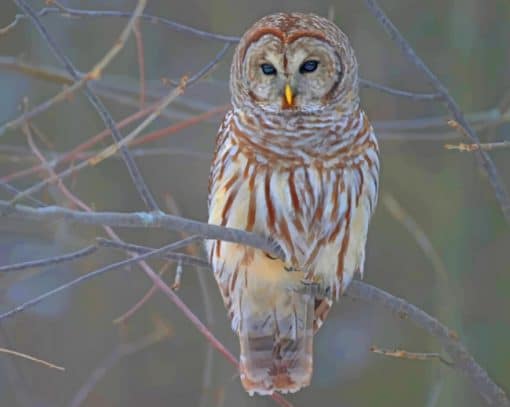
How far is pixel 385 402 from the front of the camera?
8.05m

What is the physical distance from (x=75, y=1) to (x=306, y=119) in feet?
13.3

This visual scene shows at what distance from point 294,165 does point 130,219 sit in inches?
61.5

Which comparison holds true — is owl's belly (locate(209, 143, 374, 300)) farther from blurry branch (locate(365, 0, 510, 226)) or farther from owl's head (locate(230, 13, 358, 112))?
blurry branch (locate(365, 0, 510, 226))

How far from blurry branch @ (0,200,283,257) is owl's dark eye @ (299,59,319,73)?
3.60 ft

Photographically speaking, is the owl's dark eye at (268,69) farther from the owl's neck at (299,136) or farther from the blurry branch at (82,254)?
the blurry branch at (82,254)

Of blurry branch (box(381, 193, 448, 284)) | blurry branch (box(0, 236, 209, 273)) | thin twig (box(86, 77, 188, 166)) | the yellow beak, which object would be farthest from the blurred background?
thin twig (box(86, 77, 188, 166))

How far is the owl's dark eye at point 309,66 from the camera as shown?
14.2 ft

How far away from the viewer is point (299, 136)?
431 cm

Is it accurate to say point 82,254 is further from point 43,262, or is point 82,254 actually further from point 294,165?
point 294,165

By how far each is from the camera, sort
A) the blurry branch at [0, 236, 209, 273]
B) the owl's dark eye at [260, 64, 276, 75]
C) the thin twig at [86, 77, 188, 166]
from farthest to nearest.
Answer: the owl's dark eye at [260, 64, 276, 75]
the blurry branch at [0, 236, 209, 273]
the thin twig at [86, 77, 188, 166]

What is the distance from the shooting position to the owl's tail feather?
4.73 meters

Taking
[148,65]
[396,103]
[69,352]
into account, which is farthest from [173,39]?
[69,352]

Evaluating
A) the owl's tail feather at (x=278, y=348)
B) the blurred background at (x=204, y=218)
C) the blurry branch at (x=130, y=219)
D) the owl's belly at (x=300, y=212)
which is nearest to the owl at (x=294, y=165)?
the owl's belly at (x=300, y=212)

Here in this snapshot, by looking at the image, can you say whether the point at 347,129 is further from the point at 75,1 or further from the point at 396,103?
the point at 75,1
